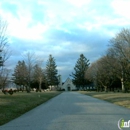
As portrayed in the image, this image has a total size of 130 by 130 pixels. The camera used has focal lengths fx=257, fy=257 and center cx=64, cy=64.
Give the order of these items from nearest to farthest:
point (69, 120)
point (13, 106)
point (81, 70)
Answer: point (69, 120) < point (13, 106) < point (81, 70)

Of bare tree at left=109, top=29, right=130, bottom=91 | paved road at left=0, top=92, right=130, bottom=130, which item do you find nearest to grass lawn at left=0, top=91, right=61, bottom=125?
paved road at left=0, top=92, right=130, bottom=130

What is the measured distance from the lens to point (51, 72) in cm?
12750

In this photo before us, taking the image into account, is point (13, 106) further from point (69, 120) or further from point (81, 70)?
point (81, 70)

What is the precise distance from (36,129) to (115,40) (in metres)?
43.7

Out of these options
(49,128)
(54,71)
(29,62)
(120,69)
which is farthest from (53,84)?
(49,128)

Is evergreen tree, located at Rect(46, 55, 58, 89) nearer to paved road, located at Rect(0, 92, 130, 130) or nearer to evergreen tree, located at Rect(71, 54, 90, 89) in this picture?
evergreen tree, located at Rect(71, 54, 90, 89)

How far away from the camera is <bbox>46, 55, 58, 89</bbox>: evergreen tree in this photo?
127m

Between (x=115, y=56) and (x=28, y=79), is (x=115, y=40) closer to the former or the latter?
(x=115, y=56)

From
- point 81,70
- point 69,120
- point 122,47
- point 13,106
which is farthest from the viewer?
point 81,70

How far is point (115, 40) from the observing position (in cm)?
5138

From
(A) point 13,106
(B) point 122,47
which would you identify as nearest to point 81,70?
(B) point 122,47

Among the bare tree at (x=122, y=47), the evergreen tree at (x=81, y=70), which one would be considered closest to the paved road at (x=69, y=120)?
the bare tree at (x=122, y=47)

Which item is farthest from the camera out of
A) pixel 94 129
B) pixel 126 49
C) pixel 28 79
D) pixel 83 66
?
pixel 83 66

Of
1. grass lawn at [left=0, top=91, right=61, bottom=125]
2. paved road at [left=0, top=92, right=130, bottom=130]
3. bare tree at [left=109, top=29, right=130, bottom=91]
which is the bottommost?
paved road at [left=0, top=92, right=130, bottom=130]
